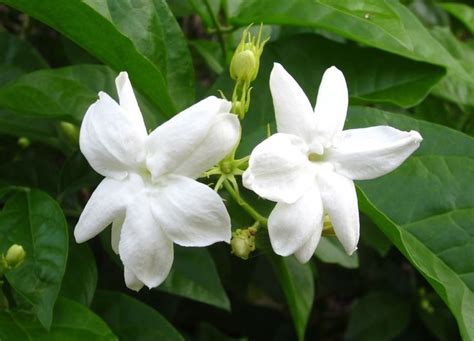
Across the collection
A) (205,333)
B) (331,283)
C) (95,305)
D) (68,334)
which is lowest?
(331,283)

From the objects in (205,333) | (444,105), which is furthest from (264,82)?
(205,333)

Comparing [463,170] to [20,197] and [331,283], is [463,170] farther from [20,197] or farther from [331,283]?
[331,283]

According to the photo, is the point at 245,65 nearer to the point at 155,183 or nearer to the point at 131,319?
the point at 155,183

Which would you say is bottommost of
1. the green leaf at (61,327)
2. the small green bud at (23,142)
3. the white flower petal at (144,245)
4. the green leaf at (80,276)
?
the small green bud at (23,142)

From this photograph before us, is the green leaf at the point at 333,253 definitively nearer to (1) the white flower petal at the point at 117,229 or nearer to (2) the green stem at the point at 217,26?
(2) the green stem at the point at 217,26

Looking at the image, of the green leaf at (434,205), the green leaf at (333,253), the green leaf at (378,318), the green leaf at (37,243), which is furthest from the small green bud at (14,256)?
the green leaf at (378,318)

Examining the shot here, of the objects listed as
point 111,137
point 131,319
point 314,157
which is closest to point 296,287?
point 131,319
